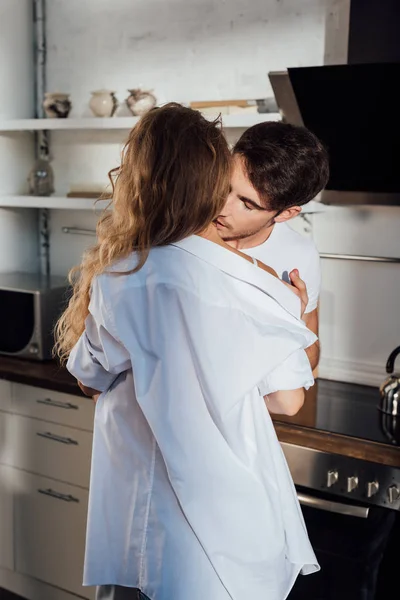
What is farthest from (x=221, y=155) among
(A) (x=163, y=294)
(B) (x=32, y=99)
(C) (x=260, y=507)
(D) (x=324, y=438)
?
(B) (x=32, y=99)

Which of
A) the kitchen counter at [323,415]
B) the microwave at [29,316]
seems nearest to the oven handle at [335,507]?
the kitchen counter at [323,415]

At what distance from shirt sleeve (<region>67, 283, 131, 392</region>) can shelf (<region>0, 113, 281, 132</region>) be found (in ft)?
4.30

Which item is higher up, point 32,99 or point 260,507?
point 32,99

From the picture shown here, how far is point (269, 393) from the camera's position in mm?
1350

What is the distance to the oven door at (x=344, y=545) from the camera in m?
1.95

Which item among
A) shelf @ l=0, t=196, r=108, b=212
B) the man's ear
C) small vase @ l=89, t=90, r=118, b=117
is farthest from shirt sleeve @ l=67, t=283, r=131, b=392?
small vase @ l=89, t=90, r=118, b=117

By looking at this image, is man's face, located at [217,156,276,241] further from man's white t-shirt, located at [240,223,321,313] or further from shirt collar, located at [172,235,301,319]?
shirt collar, located at [172,235,301,319]

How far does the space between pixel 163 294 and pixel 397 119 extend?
1.19 metres

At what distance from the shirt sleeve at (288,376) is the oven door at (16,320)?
1.61 m

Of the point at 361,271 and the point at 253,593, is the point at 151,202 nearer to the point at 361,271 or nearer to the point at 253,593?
the point at 253,593

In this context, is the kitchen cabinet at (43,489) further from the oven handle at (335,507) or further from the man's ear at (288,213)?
the man's ear at (288,213)

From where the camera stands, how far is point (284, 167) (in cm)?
162

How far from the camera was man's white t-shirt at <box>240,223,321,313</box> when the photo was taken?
2021mm

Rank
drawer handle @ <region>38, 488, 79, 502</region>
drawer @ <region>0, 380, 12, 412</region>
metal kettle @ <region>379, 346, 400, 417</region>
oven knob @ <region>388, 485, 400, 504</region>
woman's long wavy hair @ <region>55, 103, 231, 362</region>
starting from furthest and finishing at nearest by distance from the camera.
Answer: drawer @ <region>0, 380, 12, 412</region> → drawer handle @ <region>38, 488, 79, 502</region> → metal kettle @ <region>379, 346, 400, 417</region> → oven knob @ <region>388, 485, 400, 504</region> → woman's long wavy hair @ <region>55, 103, 231, 362</region>
